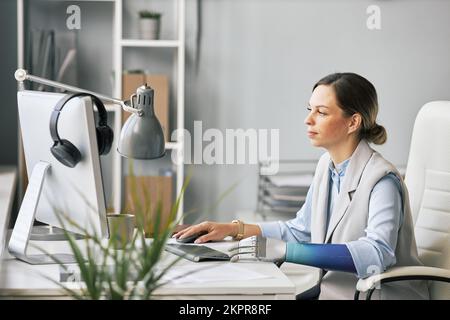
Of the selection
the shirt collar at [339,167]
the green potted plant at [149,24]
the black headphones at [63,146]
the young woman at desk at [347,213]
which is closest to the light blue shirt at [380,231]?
the young woman at desk at [347,213]

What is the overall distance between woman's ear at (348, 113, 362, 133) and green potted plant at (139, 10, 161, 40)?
155cm

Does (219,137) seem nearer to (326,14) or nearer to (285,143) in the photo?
(285,143)

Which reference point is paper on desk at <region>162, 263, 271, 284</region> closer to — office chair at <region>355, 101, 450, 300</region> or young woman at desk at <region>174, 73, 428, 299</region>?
young woman at desk at <region>174, 73, 428, 299</region>

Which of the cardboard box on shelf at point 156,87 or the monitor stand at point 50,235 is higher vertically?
the cardboard box on shelf at point 156,87

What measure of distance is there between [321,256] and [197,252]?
0.27m

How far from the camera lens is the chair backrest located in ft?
6.70

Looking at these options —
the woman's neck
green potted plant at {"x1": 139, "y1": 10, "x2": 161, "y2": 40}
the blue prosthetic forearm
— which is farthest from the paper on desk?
green potted plant at {"x1": 139, "y1": 10, "x2": 161, "y2": 40}

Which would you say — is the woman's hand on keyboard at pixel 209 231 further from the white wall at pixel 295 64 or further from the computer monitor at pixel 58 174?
the white wall at pixel 295 64

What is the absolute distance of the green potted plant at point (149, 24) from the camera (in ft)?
11.1

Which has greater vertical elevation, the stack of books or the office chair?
the office chair

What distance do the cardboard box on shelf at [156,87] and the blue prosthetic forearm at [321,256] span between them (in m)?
1.69
